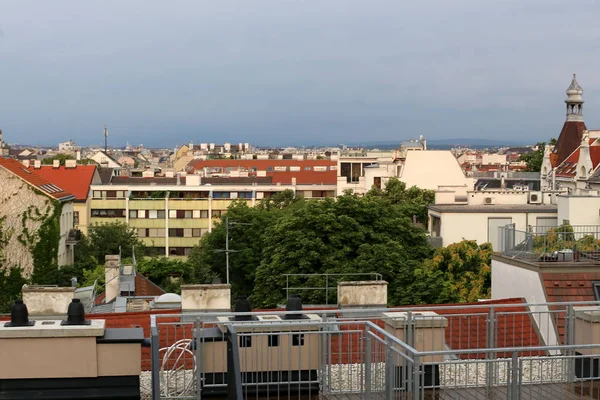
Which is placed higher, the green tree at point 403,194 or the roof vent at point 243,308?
the green tree at point 403,194

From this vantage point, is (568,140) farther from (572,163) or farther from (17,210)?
(17,210)

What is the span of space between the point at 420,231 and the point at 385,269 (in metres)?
8.90

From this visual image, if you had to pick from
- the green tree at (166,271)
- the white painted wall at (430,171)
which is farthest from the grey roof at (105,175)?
the green tree at (166,271)

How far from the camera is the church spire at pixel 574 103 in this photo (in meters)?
134

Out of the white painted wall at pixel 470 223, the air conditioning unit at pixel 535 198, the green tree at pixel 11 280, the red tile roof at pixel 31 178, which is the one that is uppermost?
the red tile roof at pixel 31 178

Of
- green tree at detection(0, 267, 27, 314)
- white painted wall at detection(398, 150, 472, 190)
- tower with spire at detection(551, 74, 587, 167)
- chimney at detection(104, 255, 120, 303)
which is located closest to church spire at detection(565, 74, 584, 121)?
tower with spire at detection(551, 74, 587, 167)

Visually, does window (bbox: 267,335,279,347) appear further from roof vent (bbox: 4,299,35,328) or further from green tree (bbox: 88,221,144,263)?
green tree (bbox: 88,221,144,263)

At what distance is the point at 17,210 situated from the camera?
7381 cm

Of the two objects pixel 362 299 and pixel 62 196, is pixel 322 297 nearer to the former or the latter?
pixel 362 299

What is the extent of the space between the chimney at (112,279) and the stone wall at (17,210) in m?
28.3

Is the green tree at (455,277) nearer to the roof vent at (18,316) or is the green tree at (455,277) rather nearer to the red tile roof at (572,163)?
the roof vent at (18,316)

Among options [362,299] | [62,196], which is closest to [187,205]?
[62,196]

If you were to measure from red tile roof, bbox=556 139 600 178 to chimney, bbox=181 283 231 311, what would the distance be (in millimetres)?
90292

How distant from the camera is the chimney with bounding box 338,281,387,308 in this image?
23656mm
